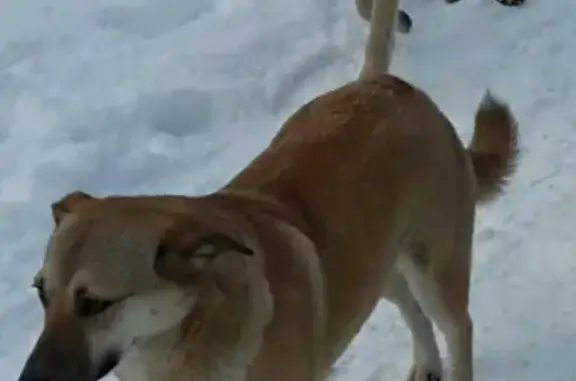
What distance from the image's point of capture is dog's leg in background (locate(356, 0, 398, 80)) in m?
4.54

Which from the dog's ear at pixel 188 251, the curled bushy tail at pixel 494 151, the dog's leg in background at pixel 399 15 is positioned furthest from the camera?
the dog's leg in background at pixel 399 15

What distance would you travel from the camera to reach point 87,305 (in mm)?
2697

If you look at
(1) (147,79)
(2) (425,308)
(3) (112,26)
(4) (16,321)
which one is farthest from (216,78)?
(2) (425,308)

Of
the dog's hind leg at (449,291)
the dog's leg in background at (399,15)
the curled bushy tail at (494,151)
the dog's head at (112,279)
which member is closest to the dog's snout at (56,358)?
the dog's head at (112,279)

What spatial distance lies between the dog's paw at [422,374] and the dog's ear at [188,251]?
1.51 metres

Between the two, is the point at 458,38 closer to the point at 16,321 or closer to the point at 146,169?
the point at 146,169

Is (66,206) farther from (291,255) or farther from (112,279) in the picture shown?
(291,255)

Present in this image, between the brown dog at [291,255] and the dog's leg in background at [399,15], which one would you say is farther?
the dog's leg in background at [399,15]

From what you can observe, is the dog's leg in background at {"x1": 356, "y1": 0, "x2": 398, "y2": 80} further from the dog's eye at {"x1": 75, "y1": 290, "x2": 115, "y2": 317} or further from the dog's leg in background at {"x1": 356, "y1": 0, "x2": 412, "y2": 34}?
the dog's eye at {"x1": 75, "y1": 290, "x2": 115, "y2": 317}

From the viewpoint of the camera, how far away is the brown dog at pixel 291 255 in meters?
2.74

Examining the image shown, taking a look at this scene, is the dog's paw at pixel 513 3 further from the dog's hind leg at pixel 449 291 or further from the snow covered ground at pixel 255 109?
the dog's hind leg at pixel 449 291

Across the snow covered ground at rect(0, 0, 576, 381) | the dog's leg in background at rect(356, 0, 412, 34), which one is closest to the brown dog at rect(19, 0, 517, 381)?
the snow covered ground at rect(0, 0, 576, 381)

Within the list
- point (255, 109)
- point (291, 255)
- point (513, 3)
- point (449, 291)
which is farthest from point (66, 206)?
point (513, 3)

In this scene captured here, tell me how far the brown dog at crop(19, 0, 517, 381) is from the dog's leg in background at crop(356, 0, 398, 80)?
0.09 metres
